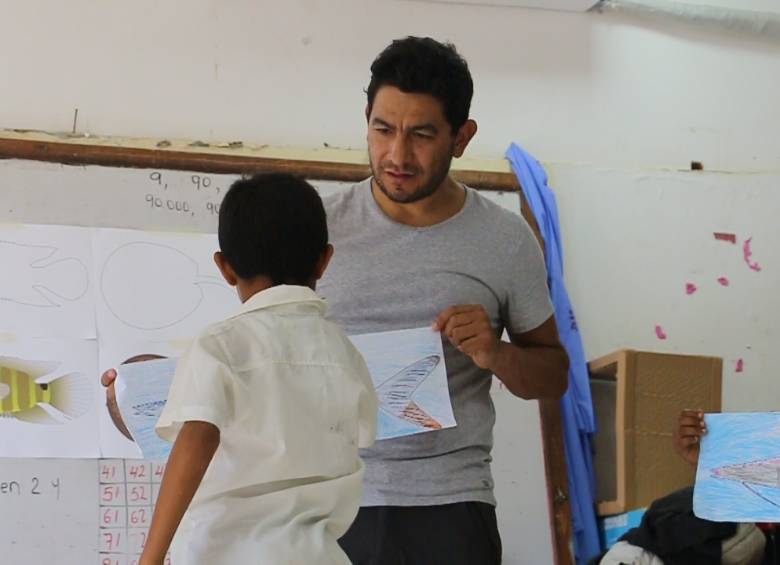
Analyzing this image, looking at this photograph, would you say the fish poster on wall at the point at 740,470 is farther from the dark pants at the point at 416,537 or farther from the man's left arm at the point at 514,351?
the dark pants at the point at 416,537

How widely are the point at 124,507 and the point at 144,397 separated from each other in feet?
3.11

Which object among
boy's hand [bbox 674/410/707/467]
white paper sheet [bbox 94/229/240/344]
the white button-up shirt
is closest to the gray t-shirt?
the white button-up shirt

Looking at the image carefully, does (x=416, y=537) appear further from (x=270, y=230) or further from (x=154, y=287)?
(x=154, y=287)

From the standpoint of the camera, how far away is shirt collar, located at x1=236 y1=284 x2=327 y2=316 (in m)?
1.26

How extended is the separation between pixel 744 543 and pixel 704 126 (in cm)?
125

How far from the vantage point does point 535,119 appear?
9.26ft

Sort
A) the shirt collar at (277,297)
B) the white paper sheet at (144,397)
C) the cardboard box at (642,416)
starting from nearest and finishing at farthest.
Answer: the shirt collar at (277,297), the white paper sheet at (144,397), the cardboard box at (642,416)

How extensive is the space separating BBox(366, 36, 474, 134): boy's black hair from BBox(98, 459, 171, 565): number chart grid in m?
1.23

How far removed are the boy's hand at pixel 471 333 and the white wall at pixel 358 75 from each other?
1.28 m

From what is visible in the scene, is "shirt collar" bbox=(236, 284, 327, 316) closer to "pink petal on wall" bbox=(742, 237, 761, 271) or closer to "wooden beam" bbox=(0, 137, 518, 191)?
"wooden beam" bbox=(0, 137, 518, 191)

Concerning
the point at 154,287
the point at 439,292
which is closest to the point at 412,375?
the point at 439,292

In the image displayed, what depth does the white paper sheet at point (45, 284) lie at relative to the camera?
2.44m

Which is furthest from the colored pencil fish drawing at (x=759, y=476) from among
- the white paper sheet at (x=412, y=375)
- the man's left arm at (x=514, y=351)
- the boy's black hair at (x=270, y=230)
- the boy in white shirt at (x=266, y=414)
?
the boy's black hair at (x=270, y=230)

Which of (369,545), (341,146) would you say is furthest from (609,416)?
(369,545)
